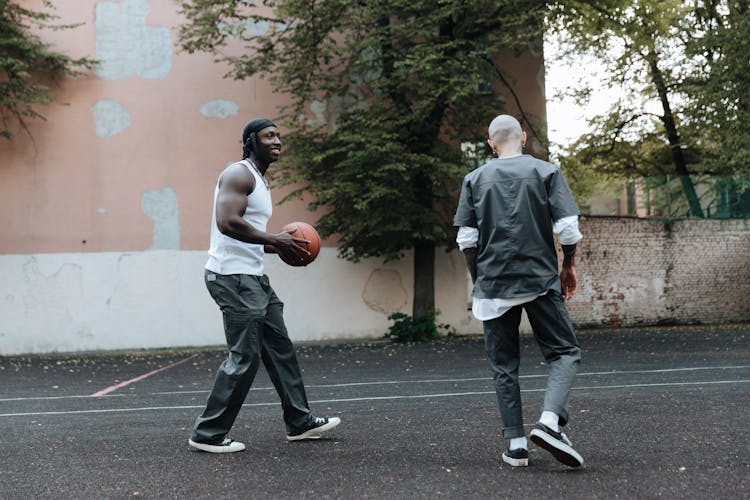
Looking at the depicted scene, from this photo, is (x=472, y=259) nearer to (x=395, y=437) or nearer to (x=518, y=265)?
(x=518, y=265)

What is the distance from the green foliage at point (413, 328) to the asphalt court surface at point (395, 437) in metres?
5.27

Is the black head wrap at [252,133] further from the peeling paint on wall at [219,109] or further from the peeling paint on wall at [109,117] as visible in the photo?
the peeling paint on wall at [109,117]

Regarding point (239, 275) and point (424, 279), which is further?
point (424, 279)

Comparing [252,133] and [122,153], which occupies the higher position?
[122,153]

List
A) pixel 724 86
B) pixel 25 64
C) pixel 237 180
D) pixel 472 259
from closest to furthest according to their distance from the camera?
pixel 472 259
pixel 237 180
pixel 25 64
pixel 724 86

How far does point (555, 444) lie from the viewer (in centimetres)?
462

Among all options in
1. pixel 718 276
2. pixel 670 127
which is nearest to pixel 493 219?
pixel 718 276

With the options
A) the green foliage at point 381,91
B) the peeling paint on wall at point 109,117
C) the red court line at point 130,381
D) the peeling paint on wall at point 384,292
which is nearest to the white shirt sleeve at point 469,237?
the red court line at point 130,381

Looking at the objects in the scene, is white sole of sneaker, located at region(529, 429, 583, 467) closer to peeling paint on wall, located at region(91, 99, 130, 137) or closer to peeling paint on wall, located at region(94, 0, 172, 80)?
peeling paint on wall, located at region(91, 99, 130, 137)

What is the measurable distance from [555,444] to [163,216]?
1450cm

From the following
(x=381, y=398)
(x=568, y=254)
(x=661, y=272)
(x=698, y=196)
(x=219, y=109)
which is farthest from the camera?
(x=698, y=196)

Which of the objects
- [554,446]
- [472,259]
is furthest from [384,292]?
[554,446]

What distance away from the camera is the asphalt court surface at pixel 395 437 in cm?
459

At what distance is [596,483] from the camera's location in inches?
177
